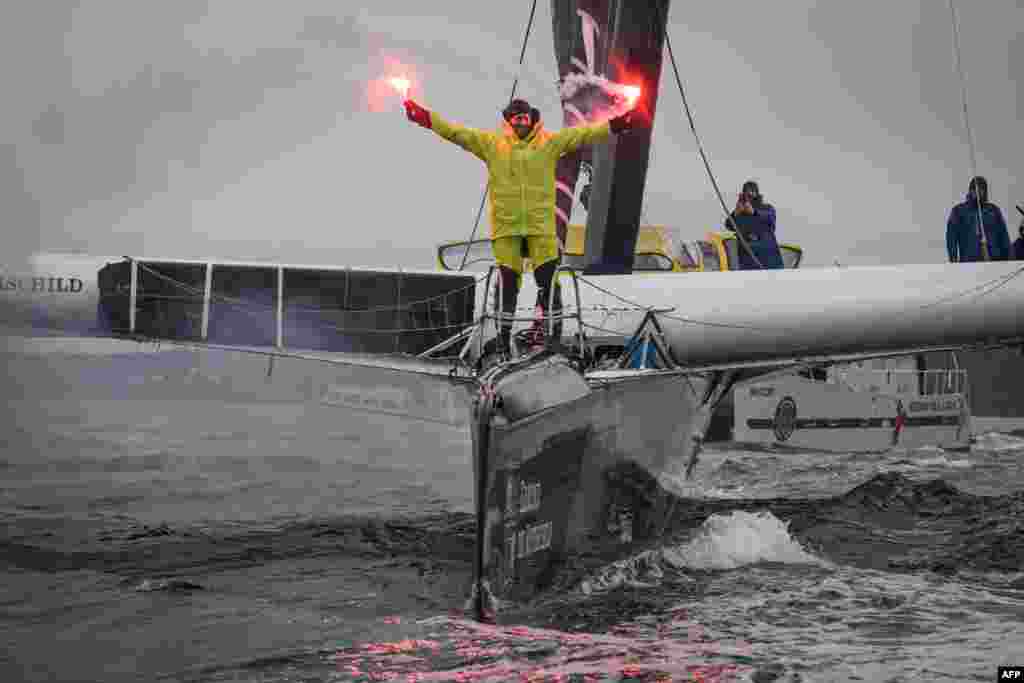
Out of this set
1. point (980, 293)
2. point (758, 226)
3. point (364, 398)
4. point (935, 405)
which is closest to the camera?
point (364, 398)

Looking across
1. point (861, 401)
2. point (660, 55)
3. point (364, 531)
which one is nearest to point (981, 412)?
point (861, 401)

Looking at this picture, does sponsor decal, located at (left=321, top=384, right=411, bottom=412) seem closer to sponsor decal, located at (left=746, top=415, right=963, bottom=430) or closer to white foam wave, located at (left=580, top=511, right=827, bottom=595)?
white foam wave, located at (left=580, top=511, right=827, bottom=595)

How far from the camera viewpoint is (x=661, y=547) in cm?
689

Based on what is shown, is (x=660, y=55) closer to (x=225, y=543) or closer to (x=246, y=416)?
(x=225, y=543)

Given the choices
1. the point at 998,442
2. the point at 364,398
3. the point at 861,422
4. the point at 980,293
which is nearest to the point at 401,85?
the point at 364,398

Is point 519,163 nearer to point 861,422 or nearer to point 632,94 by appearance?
point 632,94

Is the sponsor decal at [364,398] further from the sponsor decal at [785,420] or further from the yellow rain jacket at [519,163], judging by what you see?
the sponsor decal at [785,420]

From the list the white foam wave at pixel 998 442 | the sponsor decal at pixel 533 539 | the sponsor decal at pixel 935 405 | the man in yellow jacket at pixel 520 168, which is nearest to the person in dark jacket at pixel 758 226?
the man in yellow jacket at pixel 520 168

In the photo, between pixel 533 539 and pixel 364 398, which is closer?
pixel 533 539

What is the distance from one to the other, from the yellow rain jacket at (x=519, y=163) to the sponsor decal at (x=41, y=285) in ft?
11.5

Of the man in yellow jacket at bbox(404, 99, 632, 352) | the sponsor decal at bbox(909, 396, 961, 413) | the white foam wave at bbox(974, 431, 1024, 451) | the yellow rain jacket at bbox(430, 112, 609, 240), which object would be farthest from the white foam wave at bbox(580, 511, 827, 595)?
the white foam wave at bbox(974, 431, 1024, 451)

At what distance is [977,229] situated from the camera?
33.8 ft

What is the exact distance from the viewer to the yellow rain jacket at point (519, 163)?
6469mm

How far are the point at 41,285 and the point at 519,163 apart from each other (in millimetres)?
4000
